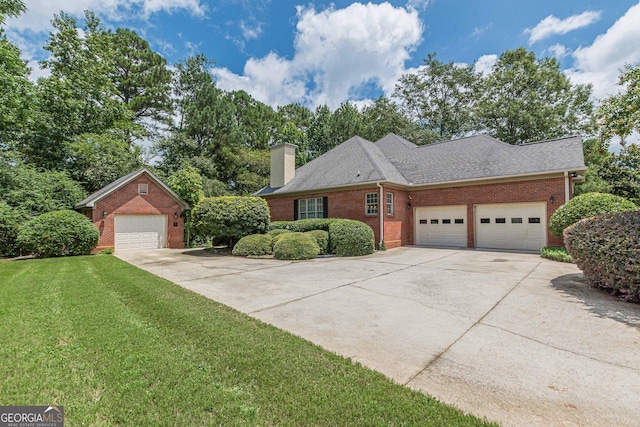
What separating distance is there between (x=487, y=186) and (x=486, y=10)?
6.97 m

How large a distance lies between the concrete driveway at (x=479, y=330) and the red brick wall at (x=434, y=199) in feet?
17.0

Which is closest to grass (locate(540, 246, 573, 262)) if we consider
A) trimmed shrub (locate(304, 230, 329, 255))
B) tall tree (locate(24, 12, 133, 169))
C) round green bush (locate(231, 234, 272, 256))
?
trimmed shrub (locate(304, 230, 329, 255))

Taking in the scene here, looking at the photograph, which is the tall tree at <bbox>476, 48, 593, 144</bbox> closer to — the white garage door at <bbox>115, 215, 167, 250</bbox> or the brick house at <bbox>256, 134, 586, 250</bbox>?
the brick house at <bbox>256, 134, 586, 250</bbox>

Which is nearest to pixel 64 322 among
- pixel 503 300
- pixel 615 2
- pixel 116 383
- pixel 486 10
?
pixel 116 383

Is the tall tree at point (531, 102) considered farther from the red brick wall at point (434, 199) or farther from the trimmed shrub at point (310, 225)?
the trimmed shrub at point (310, 225)

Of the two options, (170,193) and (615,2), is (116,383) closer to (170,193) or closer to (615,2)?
(170,193)

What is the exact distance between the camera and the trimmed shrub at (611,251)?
4801 millimetres

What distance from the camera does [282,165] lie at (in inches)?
717

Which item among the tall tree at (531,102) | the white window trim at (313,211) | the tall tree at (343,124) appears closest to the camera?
the white window trim at (313,211)

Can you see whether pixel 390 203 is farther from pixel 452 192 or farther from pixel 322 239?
pixel 322 239

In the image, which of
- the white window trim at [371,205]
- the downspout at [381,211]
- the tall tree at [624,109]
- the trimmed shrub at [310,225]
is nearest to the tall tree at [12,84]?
the trimmed shrub at [310,225]

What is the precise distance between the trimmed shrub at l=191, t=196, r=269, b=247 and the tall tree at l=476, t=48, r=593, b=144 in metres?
22.9

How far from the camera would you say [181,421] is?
6.66 ft

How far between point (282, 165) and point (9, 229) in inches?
510
